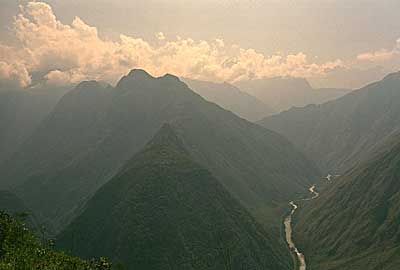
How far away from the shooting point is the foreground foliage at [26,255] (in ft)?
269

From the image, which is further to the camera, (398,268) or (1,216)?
(398,268)

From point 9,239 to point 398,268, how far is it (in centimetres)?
16271

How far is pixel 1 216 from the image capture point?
120 meters

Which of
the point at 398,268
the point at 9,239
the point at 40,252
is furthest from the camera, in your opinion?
the point at 398,268

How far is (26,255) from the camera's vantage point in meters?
88.4

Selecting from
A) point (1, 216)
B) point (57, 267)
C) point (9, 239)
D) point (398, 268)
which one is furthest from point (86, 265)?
point (398, 268)

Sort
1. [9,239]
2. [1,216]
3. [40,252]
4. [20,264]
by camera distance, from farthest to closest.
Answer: [1,216] → [9,239] → [40,252] → [20,264]

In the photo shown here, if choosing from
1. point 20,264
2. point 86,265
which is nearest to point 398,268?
point 86,265

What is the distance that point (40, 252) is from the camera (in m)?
91.1

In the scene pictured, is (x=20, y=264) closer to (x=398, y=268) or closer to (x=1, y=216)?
(x=1, y=216)

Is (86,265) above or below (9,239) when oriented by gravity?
above

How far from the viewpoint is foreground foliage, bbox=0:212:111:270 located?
269ft

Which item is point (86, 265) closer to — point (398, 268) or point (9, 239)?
point (9, 239)

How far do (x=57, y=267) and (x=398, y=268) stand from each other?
16188cm
